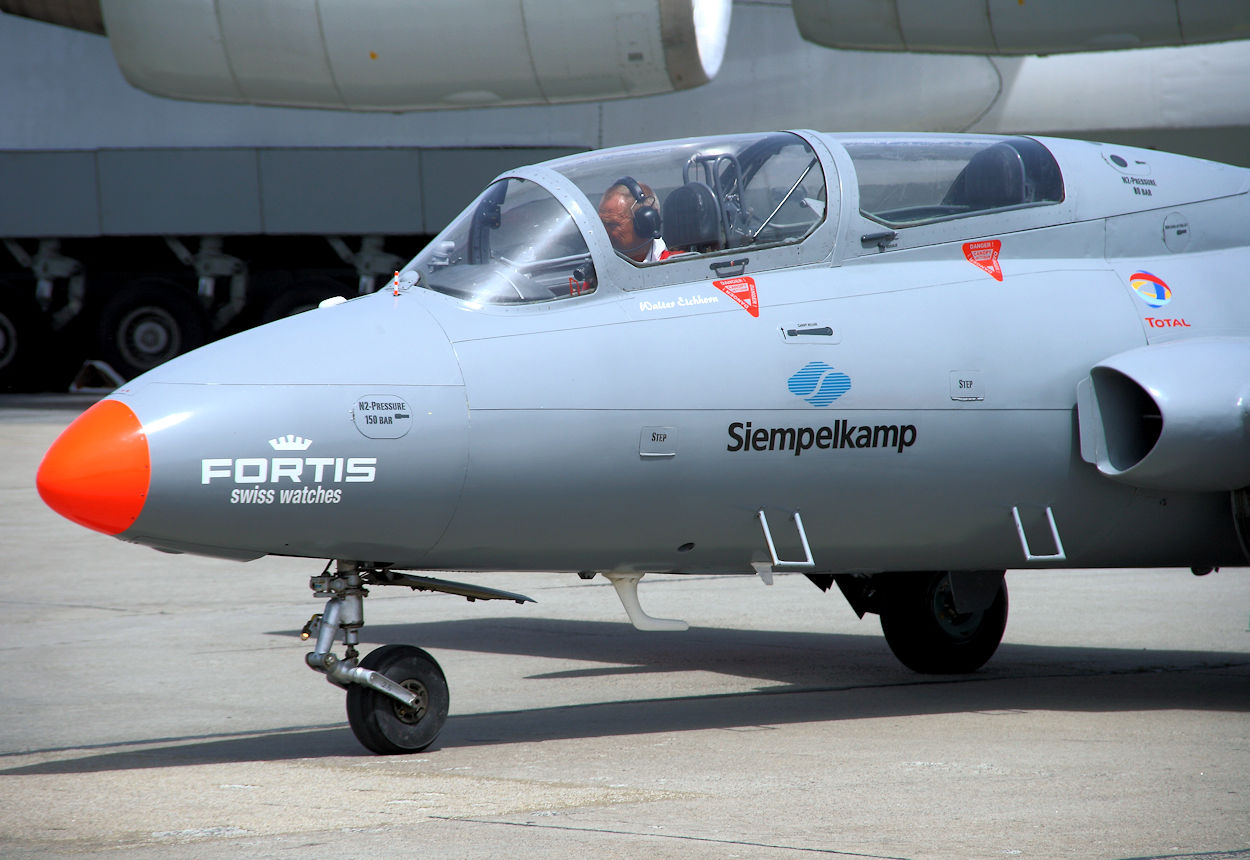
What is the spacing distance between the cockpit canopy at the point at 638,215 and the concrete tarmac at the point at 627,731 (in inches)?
80.5

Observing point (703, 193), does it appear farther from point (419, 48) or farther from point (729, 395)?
point (419, 48)

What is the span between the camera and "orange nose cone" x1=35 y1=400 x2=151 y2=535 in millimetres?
5539

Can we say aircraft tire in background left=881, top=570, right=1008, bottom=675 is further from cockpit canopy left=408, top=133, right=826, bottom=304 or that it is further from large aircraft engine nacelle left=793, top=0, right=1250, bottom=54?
large aircraft engine nacelle left=793, top=0, right=1250, bottom=54

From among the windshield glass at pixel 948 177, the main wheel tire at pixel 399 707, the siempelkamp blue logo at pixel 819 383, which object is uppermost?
the windshield glass at pixel 948 177

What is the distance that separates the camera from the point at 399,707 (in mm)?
6242

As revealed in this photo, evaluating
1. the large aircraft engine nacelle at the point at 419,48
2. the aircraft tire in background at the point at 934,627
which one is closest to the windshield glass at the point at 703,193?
the aircraft tire in background at the point at 934,627

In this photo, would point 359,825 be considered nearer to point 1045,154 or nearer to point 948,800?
point 948,800

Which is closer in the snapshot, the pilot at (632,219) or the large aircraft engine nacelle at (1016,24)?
the pilot at (632,219)

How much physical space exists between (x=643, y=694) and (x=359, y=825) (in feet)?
10.3

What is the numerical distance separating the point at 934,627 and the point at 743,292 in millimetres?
2924

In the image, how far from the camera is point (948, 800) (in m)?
5.38

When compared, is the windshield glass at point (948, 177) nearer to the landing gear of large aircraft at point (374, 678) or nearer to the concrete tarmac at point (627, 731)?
the concrete tarmac at point (627, 731)

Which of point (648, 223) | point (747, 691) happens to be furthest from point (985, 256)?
point (747, 691)

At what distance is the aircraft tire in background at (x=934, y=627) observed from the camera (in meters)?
8.67
